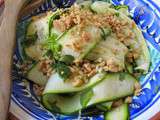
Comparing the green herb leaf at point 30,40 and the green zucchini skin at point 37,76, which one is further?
the green herb leaf at point 30,40

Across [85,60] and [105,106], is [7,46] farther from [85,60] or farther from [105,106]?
[105,106]

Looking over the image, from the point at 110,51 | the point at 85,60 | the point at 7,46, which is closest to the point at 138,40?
the point at 110,51

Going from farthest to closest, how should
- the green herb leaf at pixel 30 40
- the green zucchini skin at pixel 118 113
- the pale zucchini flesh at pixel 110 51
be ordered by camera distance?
the green herb leaf at pixel 30 40
the pale zucchini flesh at pixel 110 51
the green zucchini skin at pixel 118 113

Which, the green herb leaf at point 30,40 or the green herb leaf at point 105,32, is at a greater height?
the green herb leaf at point 105,32

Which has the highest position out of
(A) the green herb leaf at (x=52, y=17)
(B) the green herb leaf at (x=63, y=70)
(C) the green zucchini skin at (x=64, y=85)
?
(A) the green herb leaf at (x=52, y=17)

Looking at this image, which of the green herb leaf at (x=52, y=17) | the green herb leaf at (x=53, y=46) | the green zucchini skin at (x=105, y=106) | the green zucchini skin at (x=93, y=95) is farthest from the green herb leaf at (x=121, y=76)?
the green herb leaf at (x=52, y=17)

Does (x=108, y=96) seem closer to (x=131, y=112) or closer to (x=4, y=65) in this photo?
(x=131, y=112)

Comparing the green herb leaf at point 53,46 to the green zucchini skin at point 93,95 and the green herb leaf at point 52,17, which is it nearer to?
the green herb leaf at point 52,17

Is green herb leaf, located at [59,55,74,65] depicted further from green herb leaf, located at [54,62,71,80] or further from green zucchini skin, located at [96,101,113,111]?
green zucchini skin, located at [96,101,113,111]

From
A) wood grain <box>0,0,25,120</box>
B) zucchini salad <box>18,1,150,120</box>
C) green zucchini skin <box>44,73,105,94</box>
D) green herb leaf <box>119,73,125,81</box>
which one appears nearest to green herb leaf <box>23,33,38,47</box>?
zucchini salad <box>18,1,150,120</box>
